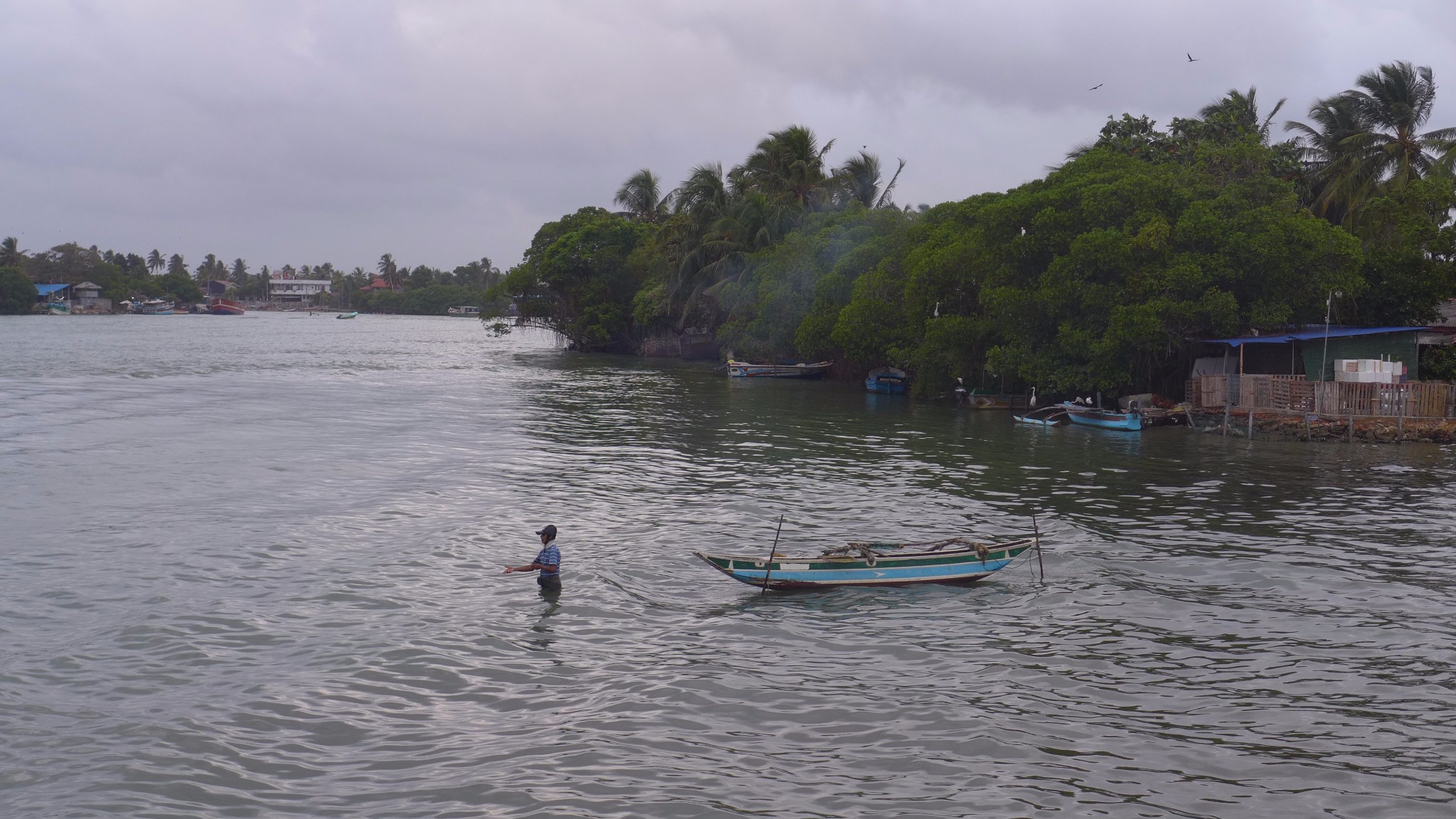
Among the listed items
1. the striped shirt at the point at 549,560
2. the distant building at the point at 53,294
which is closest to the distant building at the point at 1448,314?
the striped shirt at the point at 549,560

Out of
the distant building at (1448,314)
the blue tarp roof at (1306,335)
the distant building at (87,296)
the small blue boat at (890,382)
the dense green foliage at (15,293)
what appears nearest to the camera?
the blue tarp roof at (1306,335)

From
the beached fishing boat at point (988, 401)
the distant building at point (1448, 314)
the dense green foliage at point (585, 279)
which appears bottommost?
the beached fishing boat at point (988, 401)

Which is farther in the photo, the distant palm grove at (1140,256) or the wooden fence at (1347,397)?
the distant palm grove at (1140,256)

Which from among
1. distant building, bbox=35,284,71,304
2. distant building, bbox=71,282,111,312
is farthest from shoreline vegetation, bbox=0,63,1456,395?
distant building, bbox=71,282,111,312

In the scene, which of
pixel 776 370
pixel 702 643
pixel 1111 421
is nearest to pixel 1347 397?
pixel 1111 421

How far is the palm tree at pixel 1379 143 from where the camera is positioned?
140 ft

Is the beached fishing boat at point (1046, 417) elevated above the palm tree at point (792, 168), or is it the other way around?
the palm tree at point (792, 168)

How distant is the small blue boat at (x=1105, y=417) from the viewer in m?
35.1

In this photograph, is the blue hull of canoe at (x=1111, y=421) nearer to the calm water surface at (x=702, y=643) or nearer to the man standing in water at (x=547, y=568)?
the calm water surface at (x=702, y=643)

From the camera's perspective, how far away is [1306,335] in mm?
34000

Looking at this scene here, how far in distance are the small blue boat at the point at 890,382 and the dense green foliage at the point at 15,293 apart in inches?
5810

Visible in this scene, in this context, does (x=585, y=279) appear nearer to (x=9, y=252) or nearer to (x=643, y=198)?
(x=643, y=198)

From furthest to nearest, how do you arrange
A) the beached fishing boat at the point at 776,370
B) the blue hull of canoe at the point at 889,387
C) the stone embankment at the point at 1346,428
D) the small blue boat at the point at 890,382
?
the beached fishing boat at the point at 776,370 → the small blue boat at the point at 890,382 → the blue hull of canoe at the point at 889,387 → the stone embankment at the point at 1346,428

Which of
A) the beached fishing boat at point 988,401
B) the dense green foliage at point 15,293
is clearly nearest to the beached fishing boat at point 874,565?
the beached fishing boat at point 988,401
